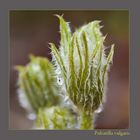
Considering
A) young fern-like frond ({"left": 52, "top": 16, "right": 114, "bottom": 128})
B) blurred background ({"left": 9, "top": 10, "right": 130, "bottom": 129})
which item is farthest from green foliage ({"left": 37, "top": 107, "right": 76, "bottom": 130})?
blurred background ({"left": 9, "top": 10, "right": 130, "bottom": 129})

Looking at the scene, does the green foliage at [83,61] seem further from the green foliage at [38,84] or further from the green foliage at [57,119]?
the green foliage at [38,84]

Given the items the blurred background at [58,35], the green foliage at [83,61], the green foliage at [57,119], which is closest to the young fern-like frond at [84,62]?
the green foliage at [83,61]

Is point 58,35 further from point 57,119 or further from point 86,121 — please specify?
point 86,121

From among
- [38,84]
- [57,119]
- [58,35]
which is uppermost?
[58,35]

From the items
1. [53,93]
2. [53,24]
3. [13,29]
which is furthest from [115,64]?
[53,93]

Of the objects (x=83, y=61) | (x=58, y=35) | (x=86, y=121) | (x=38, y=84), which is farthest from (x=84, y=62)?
(x=58, y=35)

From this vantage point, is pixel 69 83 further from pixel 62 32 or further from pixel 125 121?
pixel 125 121
